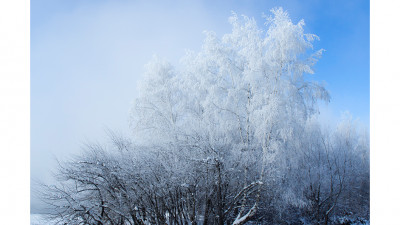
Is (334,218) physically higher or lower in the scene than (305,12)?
lower

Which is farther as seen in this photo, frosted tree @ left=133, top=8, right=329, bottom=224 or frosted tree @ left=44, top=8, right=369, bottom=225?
frosted tree @ left=133, top=8, right=329, bottom=224

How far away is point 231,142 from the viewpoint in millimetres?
5438

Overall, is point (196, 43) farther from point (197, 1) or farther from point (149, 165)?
point (149, 165)

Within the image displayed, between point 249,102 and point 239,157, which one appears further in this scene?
point 249,102

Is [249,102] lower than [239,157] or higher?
higher

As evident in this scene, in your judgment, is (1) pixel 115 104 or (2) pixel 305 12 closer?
(2) pixel 305 12

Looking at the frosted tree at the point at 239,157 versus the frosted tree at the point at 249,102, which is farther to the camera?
the frosted tree at the point at 249,102
